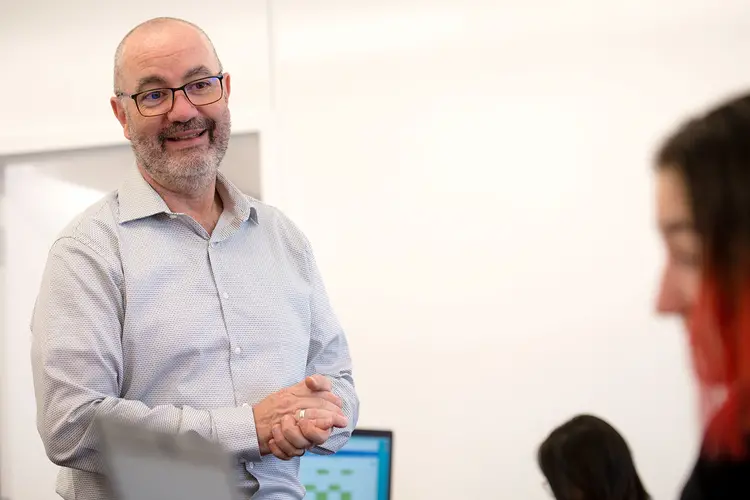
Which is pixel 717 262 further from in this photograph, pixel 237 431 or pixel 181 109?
pixel 181 109

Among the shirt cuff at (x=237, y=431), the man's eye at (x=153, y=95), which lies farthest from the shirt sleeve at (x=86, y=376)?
the man's eye at (x=153, y=95)

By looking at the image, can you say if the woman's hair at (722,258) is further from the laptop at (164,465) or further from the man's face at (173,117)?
the man's face at (173,117)

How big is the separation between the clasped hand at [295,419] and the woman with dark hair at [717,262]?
92 centimetres

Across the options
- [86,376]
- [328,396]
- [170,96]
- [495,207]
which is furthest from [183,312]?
[495,207]

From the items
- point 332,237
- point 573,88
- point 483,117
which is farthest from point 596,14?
point 332,237

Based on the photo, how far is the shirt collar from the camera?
1.94 metres

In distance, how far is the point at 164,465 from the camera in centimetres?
116

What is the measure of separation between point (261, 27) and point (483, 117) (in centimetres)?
99

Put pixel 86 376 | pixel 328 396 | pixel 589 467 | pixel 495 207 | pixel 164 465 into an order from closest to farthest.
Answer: pixel 164 465 → pixel 589 467 → pixel 86 376 → pixel 328 396 → pixel 495 207

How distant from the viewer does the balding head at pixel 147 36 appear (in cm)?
200

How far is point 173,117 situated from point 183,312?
1.35 feet

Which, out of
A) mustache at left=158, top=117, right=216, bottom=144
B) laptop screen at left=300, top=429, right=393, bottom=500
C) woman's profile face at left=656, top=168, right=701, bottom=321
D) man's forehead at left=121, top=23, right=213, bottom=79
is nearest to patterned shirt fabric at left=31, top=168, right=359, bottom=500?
mustache at left=158, top=117, right=216, bottom=144

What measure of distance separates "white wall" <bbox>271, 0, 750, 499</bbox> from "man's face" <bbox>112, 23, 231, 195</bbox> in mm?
1792

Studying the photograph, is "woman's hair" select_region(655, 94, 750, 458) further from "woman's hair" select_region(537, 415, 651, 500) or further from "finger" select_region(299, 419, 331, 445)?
"finger" select_region(299, 419, 331, 445)
